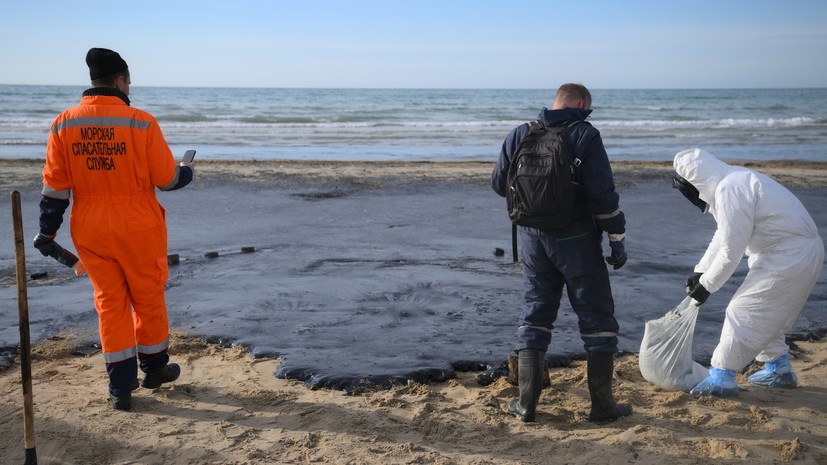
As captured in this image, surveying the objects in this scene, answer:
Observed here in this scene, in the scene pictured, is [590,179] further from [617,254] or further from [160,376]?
[160,376]

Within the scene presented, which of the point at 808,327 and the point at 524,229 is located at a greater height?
the point at 524,229

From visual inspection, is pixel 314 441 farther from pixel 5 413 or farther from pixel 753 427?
pixel 753 427

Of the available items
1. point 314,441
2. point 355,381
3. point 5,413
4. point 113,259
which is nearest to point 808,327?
point 355,381

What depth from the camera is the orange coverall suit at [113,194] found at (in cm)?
424

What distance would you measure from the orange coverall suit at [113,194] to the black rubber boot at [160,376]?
0.96ft

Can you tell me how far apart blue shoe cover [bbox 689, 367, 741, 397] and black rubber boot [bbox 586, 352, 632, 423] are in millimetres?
642

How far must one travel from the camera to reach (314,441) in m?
4.02

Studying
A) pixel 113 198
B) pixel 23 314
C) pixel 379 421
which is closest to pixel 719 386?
pixel 379 421

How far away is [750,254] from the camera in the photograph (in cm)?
455

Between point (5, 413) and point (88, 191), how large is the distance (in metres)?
1.33

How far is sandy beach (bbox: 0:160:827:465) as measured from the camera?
3.88m

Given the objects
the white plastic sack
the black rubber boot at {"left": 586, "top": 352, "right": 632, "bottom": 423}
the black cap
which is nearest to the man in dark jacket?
the black rubber boot at {"left": 586, "top": 352, "right": 632, "bottom": 423}

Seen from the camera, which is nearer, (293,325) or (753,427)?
(753,427)

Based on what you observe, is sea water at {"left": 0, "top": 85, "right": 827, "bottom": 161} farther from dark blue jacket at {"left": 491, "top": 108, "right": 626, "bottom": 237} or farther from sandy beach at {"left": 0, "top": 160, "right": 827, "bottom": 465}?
dark blue jacket at {"left": 491, "top": 108, "right": 626, "bottom": 237}
